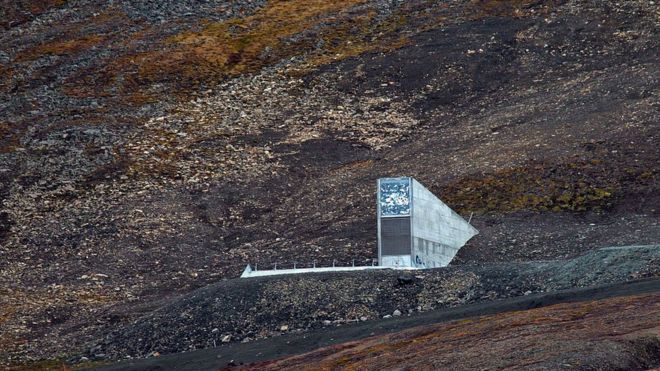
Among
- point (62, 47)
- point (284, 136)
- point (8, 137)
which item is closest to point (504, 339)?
point (284, 136)

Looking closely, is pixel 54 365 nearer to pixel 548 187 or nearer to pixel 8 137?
pixel 548 187

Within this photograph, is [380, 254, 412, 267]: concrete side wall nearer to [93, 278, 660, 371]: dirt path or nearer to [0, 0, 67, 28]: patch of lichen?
[93, 278, 660, 371]: dirt path

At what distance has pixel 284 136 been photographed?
57.1 meters

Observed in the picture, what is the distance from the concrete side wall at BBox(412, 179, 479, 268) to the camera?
1571 inches

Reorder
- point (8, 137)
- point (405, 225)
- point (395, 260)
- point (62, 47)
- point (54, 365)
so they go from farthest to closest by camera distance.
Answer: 1. point (62, 47)
2. point (8, 137)
3. point (405, 225)
4. point (395, 260)
5. point (54, 365)

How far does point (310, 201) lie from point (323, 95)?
493 inches

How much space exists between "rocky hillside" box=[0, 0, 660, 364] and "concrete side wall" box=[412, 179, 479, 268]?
72 centimetres

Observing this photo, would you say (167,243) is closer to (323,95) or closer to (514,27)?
(323,95)

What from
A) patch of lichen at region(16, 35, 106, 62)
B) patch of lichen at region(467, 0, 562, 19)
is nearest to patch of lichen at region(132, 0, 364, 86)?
patch of lichen at region(16, 35, 106, 62)

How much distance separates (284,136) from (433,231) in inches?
691

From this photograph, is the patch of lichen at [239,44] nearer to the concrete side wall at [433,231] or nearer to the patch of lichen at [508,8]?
the patch of lichen at [508,8]

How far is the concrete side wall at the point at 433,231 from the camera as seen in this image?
39906mm

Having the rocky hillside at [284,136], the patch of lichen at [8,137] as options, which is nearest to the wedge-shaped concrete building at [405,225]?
the rocky hillside at [284,136]

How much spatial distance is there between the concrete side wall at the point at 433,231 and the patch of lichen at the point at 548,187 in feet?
13.2
